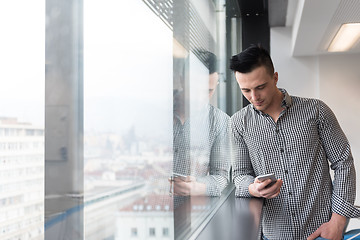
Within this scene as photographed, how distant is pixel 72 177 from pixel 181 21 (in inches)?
41.9

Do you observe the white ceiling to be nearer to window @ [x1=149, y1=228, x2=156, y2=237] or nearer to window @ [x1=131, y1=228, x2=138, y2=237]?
window @ [x1=149, y1=228, x2=156, y2=237]

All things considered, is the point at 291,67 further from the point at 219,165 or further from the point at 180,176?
the point at 180,176

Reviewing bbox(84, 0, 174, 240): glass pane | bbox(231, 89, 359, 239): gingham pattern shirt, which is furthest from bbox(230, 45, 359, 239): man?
bbox(84, 0, 174, 240): glass pane

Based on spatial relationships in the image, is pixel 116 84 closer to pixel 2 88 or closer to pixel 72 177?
pixel 72 177

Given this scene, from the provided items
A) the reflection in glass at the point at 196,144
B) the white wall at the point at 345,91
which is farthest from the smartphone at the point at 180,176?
the white wall at the point at 345,91

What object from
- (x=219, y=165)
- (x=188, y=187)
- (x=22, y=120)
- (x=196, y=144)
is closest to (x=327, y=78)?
(x=219, y=165)

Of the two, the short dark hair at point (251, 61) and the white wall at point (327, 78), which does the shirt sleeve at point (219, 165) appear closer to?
the short dark hair at point (251, 61)

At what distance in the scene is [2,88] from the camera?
57cm

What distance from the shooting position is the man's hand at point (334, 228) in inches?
77.1

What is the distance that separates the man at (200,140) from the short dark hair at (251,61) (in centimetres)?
22

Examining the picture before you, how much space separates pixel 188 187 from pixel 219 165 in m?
0.87

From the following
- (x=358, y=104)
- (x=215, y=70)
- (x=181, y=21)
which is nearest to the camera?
(x=181, y=21)

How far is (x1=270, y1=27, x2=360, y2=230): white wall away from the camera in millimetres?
4836

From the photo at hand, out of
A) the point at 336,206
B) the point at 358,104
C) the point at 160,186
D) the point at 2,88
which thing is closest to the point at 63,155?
the point at 2,88
